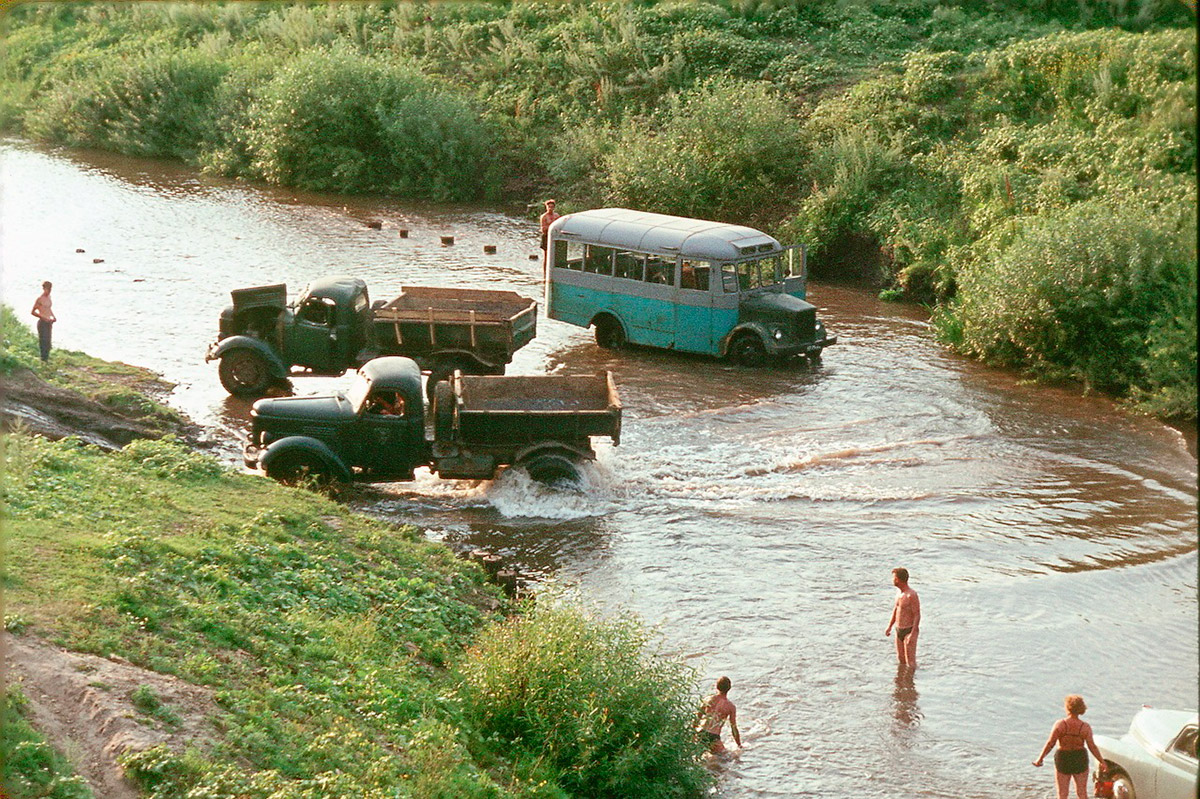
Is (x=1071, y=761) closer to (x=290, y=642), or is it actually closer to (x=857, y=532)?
(x=857, y=532)

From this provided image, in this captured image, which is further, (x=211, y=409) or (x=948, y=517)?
(x=211, y=409)

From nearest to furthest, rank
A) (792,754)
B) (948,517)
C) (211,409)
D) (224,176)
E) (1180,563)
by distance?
(792,754), (1180,563), (948,517), (211,409), (224,176)

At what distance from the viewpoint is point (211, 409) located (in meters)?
19.0

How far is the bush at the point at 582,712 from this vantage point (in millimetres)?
9414

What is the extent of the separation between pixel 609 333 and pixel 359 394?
26.8ft

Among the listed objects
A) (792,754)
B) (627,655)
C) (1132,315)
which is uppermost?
(1132,315)

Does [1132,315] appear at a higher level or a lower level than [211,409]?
higher

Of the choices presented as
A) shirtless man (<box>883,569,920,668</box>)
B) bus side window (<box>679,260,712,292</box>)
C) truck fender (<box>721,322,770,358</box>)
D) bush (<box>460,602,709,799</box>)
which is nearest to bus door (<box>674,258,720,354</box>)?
bus side window (<box>679,260,712,292</box>)

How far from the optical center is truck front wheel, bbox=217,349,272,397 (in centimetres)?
1920

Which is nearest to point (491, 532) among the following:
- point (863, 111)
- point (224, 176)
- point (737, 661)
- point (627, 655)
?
point (737, 661)

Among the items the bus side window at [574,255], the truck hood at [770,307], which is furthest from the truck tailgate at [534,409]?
the bus side window at [574,255]

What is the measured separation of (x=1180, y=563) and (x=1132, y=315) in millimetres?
6775

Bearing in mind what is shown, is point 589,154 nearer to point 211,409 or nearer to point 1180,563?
point 211,409

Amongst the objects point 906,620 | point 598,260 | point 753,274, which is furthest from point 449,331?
point 906,620
